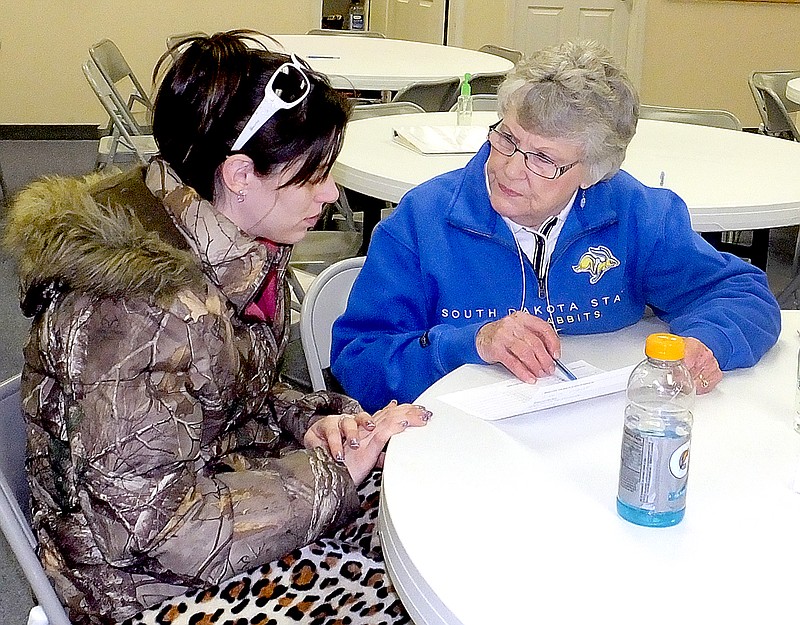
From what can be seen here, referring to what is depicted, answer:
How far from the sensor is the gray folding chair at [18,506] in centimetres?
112

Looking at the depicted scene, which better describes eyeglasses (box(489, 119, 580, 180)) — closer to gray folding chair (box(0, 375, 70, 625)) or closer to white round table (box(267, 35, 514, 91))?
gray folding chair (box(0, 375, 70, 625))

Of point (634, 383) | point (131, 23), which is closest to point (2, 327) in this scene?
point (634, 383)

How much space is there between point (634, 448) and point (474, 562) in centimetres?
20

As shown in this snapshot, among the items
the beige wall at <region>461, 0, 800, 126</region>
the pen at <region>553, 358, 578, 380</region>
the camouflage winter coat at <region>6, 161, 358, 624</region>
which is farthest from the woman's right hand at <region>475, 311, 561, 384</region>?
the beige wall at <region>461, 0, 800, 126</region>

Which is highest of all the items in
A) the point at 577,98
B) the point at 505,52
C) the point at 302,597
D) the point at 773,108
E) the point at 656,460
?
the point at 577,98

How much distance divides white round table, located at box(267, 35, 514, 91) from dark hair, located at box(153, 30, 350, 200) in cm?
233

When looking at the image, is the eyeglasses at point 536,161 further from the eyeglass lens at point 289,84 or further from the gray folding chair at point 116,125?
the gray folding chair at point 116,125

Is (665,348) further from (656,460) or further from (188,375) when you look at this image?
(188,375)

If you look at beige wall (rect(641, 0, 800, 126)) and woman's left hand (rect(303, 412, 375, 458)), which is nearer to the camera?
woman's left hand (rect(303, 412, 375, 458))

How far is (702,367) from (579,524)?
1.50ft

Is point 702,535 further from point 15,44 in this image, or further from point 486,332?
point 15,44

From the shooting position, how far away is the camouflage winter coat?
118cm

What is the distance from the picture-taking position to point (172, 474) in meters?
1.24

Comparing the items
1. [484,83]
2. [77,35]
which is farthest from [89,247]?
[77,35]
